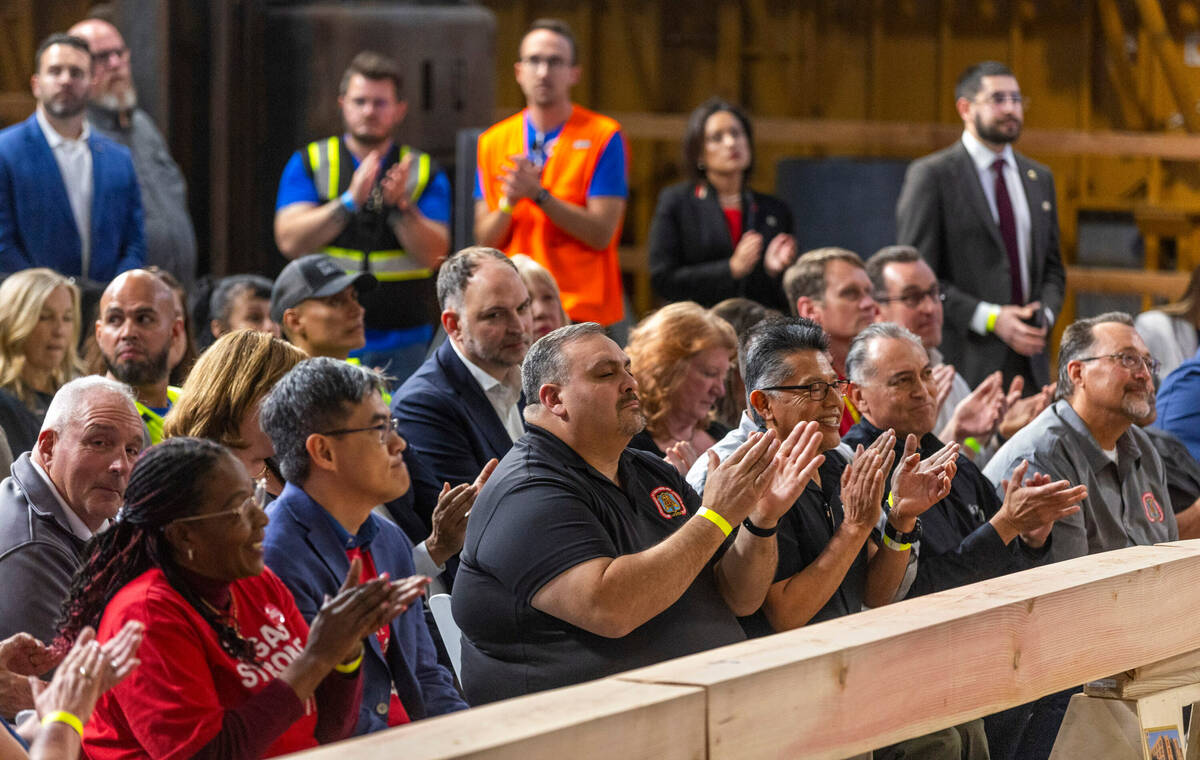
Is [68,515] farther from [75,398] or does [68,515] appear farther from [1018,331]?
[1018,331]

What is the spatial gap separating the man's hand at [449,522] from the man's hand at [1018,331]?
2830 millimetres

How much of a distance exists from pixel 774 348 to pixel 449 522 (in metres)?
0.75

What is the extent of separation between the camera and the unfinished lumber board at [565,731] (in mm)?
1854

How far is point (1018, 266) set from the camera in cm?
579

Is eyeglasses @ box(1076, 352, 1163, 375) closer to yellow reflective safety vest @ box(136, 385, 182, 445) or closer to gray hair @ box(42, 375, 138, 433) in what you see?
yellow reflective safety vest @ box(136, 385, 182, 445)

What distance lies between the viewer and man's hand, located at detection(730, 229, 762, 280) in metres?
5.62

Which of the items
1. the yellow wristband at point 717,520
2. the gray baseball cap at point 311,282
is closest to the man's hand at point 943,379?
the gray baseball cap at point 311,282

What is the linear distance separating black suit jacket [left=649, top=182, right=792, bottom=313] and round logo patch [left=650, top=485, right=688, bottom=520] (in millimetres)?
2758

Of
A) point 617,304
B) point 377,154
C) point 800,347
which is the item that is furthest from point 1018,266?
point 800,347

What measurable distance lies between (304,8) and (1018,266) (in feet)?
9.34

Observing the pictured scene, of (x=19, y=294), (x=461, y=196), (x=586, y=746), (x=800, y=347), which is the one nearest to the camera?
(x=586, y=746)

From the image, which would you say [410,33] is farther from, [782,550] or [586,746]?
[586,746]

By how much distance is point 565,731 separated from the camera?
192 centimetres

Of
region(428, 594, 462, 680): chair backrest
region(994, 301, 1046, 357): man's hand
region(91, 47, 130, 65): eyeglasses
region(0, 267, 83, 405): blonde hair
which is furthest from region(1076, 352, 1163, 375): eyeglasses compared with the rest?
region(91, 47, 130, 65): eyeglasses
